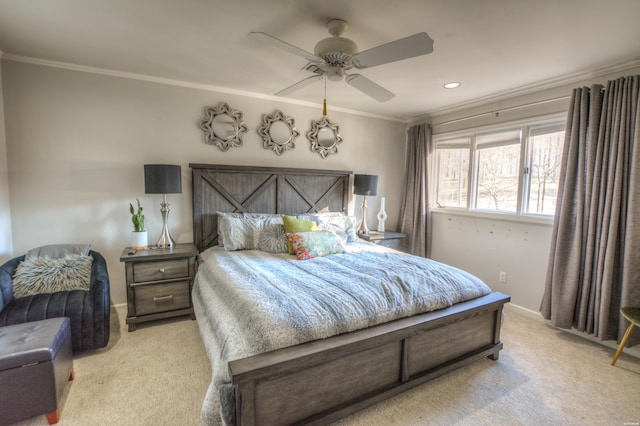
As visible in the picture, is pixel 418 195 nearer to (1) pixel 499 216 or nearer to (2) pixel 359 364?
(1) pixel 499 216

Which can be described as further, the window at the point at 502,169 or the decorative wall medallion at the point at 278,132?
the decorative wall medallion at the point at 278,132

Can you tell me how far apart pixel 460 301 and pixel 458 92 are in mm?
2451

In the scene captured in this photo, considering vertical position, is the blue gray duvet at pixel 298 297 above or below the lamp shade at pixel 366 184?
below

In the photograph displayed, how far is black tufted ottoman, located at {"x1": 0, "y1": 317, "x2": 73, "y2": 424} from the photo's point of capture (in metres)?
1.54

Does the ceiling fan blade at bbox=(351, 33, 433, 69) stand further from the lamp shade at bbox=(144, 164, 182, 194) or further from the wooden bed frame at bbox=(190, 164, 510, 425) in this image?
the lamp shade at bbox=(144, 164, 182, 194)

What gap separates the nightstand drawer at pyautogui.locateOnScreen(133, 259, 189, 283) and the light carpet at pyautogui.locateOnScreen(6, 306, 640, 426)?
51 cm

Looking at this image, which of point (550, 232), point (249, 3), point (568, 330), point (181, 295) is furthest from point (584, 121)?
point (181, 295)

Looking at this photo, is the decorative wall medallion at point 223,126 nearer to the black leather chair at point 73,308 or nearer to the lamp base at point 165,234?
the lamp base at point 165,234

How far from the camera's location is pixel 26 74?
2.65m

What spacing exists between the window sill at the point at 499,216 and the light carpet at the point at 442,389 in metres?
1.20

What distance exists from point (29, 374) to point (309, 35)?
2.69m

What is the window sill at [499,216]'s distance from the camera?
3.12 metres

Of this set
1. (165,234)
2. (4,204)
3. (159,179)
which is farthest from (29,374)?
(4,204)

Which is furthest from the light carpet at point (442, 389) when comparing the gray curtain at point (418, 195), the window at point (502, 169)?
the gray curtain at point (418, 195)
